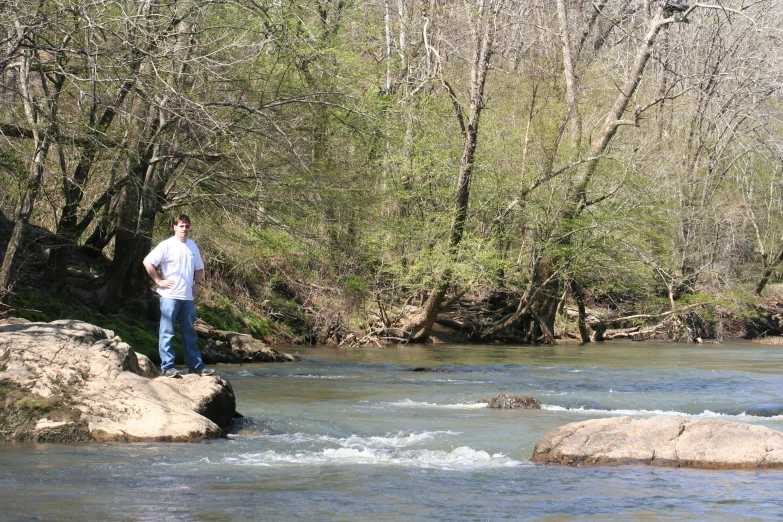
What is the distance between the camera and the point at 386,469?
754 centimetres

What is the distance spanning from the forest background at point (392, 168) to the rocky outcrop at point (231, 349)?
1.20 m

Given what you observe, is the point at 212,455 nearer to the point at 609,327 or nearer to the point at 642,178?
the point at 642,178

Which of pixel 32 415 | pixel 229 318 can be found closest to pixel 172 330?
pixel 32 415

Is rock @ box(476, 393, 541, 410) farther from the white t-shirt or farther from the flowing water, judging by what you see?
the white t-shirt

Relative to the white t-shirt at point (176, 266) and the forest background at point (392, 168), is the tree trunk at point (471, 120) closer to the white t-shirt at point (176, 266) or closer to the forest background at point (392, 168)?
the forest background at point (392, 168)

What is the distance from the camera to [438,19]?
25234 millimetres

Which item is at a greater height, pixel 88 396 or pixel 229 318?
pixel 229 318

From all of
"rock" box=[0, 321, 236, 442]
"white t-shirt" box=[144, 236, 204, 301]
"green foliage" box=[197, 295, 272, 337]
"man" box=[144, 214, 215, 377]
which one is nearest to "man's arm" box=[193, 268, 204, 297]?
"man" box=[144, 214, 215, 377]

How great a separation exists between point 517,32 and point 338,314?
11.7m

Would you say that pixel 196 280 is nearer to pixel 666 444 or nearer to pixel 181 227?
pixel 181 227

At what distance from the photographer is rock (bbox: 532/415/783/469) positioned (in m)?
7.76

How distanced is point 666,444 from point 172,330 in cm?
508

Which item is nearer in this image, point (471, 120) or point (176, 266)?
point (176, 266)

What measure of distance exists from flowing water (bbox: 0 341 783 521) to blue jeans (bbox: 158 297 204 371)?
954 millimetres
